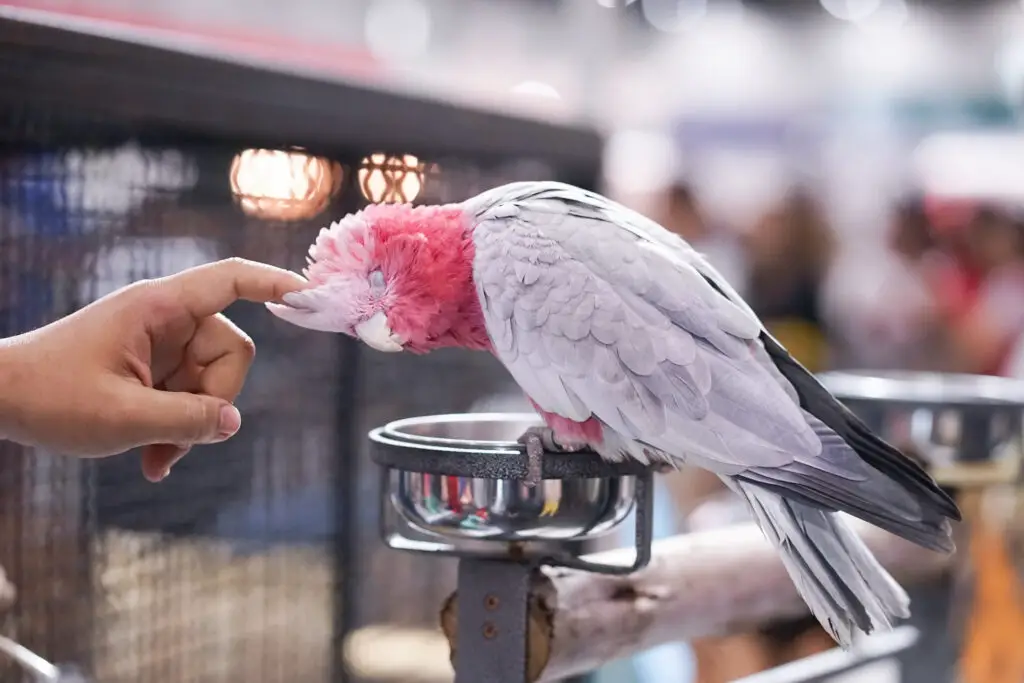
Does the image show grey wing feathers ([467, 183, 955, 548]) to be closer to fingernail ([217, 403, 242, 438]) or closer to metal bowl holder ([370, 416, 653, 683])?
metal bowl holder ([370, 416, 653, 683])

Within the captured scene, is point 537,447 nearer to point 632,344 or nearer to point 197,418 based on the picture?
point 632,344

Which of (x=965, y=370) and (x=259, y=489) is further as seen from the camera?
(x=965, y=370)

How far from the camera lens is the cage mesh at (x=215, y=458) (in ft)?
3.44

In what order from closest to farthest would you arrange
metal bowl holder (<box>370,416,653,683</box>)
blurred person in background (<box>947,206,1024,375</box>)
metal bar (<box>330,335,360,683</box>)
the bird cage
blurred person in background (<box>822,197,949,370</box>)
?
metal bowl holder (<box>370,416,653,683</box>) < the bird cage < metal bar (<box>330,335,360,683</box>) < blurred person in background (<box>947,206,1024,375</box>) < blurred person in background (<box>822,197,949,370</box>)

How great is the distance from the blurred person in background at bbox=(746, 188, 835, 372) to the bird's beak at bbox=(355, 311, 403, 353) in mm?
2198

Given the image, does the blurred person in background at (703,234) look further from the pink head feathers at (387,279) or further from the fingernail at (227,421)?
the fingernail at (227,421)

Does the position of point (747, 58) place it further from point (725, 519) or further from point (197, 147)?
point (197, 147)

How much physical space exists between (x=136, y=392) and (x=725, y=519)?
46.7 inches

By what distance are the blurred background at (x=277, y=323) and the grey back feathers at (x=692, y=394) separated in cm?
34

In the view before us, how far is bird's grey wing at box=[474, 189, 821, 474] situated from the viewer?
0.77m

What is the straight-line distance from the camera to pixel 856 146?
4820mm

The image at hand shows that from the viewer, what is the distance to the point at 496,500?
0.79 metres

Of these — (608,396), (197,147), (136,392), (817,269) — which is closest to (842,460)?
(608,396)

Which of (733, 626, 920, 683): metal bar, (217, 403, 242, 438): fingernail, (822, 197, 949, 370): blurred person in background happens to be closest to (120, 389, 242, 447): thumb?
(217, 403, 242, 438): fingernail
